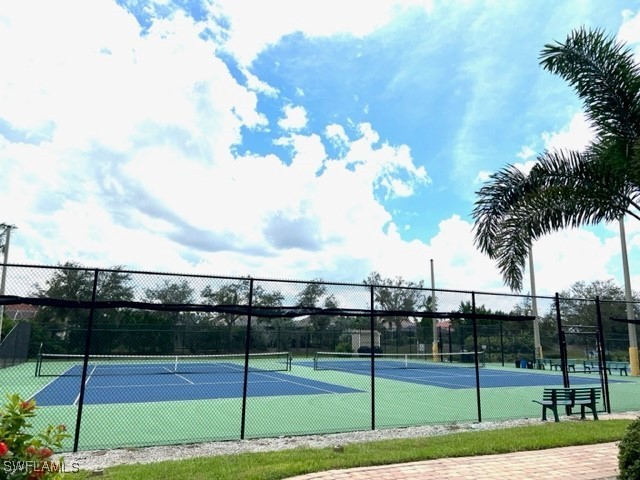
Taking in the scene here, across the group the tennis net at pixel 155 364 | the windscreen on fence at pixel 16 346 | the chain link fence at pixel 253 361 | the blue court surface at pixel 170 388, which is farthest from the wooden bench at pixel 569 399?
the windscreen on fence at pixel 16 346

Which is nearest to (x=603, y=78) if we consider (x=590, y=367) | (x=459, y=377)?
(x=459, y=377)

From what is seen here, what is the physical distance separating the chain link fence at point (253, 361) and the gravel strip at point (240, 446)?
41 cm

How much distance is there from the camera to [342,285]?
10.1 metres

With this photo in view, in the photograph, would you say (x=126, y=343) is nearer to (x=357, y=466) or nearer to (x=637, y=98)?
(x=357, y=466)

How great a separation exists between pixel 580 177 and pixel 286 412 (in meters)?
8.71

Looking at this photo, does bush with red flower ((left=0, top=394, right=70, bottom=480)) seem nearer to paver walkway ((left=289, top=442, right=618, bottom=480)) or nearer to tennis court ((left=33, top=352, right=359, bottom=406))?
paver walkway ((left=289, top=442, right=618, bottom=480))

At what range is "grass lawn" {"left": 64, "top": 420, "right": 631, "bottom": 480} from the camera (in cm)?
610

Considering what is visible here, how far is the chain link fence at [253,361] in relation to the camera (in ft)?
32.4

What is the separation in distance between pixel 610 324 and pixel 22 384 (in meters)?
36.1

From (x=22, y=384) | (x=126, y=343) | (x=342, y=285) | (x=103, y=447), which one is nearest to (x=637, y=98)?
(x=342, y=285)

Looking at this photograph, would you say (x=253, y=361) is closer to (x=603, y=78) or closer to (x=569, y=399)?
(x=569, y=399)

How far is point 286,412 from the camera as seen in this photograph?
1293 cm

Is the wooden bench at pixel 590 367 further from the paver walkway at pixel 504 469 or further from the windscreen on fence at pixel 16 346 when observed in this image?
the windscreen on fence at pixel 16 346

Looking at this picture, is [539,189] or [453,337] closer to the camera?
[539,189]
